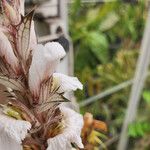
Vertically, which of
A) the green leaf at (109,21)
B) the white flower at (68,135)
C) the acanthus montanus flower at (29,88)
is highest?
the acanthus montanus flower at (29,88)

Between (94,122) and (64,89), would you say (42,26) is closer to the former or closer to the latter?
(94,122)

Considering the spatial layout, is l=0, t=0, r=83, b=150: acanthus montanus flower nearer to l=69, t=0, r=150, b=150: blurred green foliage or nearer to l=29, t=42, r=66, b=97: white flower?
l=29, t=42, r=66, b=97: white flower

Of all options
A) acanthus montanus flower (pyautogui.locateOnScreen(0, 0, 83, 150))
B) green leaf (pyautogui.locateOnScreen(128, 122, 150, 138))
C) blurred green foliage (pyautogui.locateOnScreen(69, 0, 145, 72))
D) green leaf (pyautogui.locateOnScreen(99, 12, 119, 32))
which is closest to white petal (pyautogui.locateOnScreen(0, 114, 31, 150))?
acanthus montanus flower (pyautogui.locateOnScreen(0, 0, 83, 150))

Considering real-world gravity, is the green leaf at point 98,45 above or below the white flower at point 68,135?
below

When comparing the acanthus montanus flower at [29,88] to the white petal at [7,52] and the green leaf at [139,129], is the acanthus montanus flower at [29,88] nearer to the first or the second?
the white petal at [7,52]

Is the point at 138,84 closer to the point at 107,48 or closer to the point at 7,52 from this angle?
the point at 107,48

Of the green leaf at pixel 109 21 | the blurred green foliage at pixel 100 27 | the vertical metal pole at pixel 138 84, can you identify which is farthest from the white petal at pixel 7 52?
the green leaf at pixel 109 21

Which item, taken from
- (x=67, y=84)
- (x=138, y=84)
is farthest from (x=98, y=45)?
(x=67, y=84)
